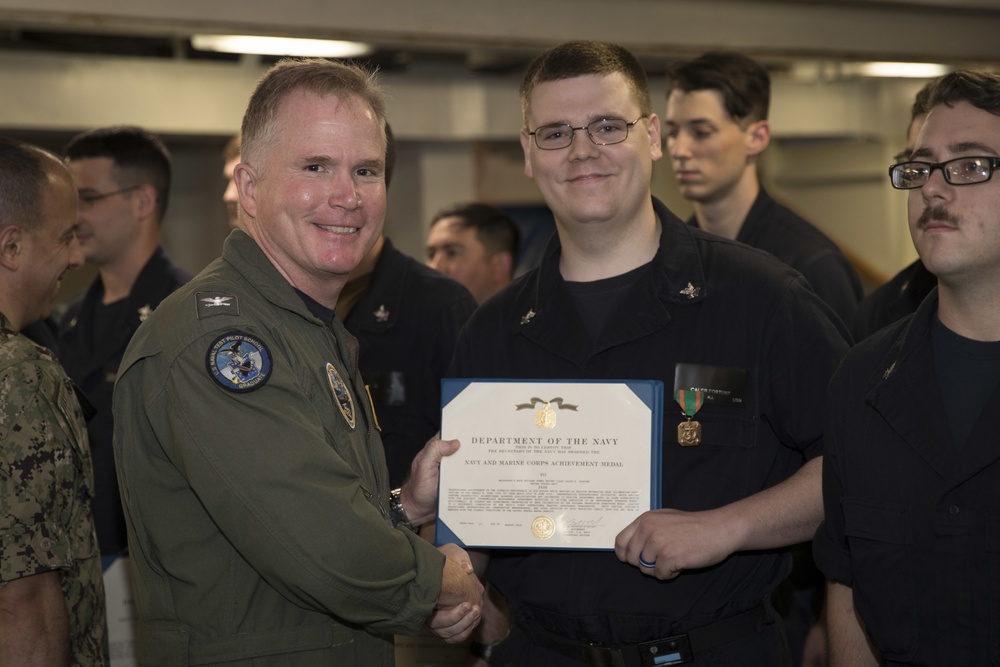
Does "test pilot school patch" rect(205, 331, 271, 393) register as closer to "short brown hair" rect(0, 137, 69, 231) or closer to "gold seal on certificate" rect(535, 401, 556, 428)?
"gold seal on certificate" rect(535, 401, 556, 428)

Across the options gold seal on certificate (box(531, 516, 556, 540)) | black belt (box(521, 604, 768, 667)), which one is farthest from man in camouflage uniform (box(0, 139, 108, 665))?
black belt (box(521, 604, 768, 667))

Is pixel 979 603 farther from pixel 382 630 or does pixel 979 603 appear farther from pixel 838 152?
pixel 838 152

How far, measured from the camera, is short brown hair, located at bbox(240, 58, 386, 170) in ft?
7.45

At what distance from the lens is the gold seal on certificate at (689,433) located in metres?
2.50

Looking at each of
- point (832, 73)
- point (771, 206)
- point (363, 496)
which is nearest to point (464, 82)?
point (832, 73)

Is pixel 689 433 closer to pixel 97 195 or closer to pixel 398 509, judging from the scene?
pixel 398 509

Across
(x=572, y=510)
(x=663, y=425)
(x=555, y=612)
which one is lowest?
(x=555, y=612)

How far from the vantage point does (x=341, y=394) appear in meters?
2.27

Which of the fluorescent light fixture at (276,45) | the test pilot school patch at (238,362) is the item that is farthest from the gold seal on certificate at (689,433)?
the fluorescent light fixture at (276,45)

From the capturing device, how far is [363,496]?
213cm

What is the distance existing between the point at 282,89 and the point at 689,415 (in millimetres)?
1171

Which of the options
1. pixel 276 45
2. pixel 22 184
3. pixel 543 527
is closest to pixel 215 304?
pixel 543 527

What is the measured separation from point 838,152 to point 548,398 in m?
7.27

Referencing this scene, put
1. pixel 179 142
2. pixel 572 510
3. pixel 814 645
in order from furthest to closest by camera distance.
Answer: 1. pixel 179 142
2. pixel 814 645
3. pixel 572 510
